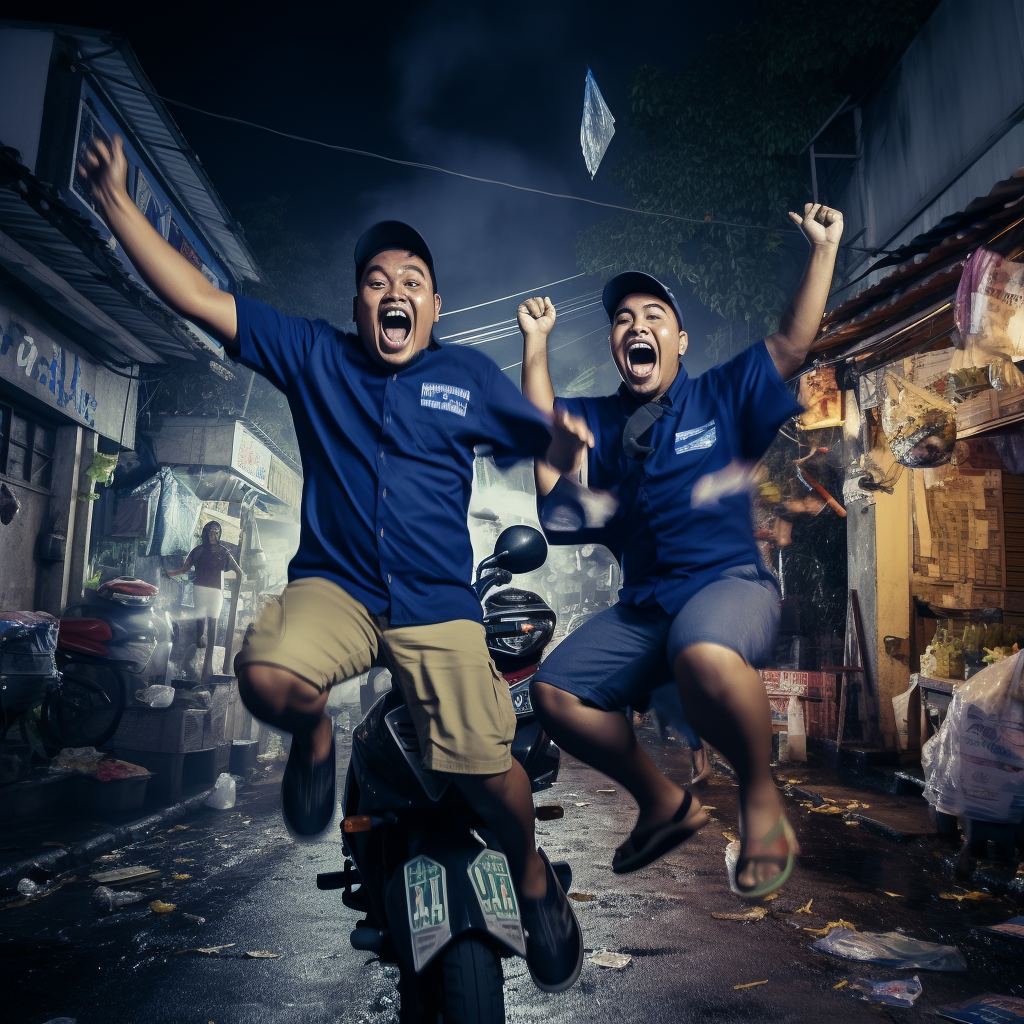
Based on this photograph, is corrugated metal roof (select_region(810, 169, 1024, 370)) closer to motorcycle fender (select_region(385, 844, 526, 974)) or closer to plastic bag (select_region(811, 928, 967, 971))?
plastic bag (select_region(811, 928, 967, 971))

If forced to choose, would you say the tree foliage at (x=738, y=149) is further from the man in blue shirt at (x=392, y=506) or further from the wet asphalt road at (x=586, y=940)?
the man in blue shirt at (x=392, y=506)

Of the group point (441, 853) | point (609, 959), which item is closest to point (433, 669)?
point (441, 853)

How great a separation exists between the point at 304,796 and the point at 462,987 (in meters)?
0.75

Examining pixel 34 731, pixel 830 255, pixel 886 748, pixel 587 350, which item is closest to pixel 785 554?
pixel 886 748

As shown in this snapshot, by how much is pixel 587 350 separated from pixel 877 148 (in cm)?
2390

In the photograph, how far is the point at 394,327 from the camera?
8.43ft

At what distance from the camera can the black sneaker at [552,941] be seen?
2.55 metres

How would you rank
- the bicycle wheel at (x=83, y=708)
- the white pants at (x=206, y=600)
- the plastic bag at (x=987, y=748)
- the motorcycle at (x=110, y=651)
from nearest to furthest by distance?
the plastic bag at (x=987, y=748), the bicycle wheel at (x=83, y=708), the motorcycle at (x=110, y=651), the white pants at (x=206, y=600)

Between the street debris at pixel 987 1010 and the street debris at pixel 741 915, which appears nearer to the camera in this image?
the street debris at pixel 987 1010

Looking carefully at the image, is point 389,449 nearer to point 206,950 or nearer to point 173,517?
point 206,950

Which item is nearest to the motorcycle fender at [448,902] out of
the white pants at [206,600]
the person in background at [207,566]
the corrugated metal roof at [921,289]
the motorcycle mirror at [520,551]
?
the motorcycle mirror at [520,551]

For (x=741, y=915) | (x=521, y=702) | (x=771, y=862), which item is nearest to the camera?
(x=771, y=862)

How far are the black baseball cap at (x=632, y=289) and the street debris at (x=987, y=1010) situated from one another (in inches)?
122

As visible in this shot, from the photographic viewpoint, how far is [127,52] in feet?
40.9
